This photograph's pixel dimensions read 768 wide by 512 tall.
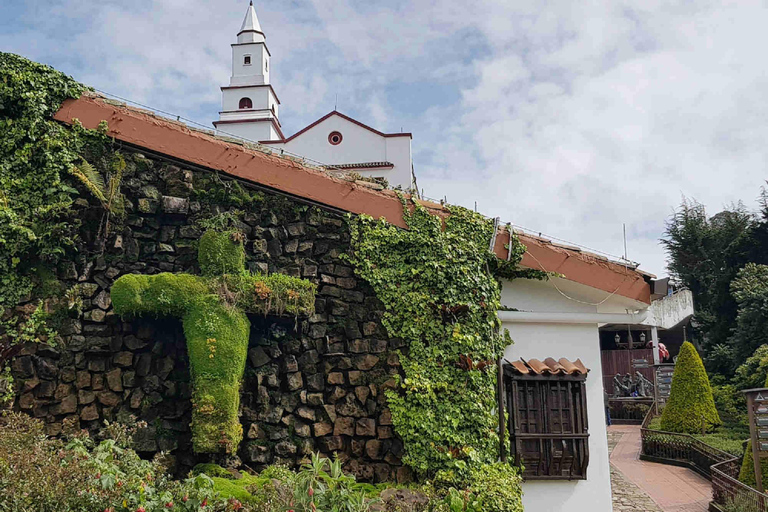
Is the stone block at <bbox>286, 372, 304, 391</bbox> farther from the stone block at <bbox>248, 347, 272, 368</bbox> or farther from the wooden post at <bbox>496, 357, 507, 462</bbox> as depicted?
the wooden post at <bbox>496, 357, 507, 462</bbox>

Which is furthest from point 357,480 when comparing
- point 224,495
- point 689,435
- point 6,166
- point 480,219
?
point 689,435

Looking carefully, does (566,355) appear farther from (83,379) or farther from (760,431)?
(83,379)

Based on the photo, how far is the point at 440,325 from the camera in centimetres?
770

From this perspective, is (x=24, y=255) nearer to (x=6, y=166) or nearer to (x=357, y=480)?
(x=6, y=166)

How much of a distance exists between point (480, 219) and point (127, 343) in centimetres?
433

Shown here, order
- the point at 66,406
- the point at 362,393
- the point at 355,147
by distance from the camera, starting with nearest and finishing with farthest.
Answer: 1. the point at 66,406
2. the point at 362,393
3. the point at 355,147

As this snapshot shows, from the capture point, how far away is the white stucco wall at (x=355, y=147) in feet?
98.1

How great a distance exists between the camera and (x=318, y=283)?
760cm

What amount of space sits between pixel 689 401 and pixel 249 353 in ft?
44.1

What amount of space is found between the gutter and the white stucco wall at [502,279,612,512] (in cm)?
9

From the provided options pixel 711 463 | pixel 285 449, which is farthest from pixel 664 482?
pixel 285 449

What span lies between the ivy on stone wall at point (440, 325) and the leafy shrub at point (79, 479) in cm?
256

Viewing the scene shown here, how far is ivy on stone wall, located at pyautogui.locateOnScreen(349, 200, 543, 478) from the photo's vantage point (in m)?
7.34

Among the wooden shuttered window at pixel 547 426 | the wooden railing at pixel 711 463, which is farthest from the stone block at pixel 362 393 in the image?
the wooden railing at pixel 711 463
